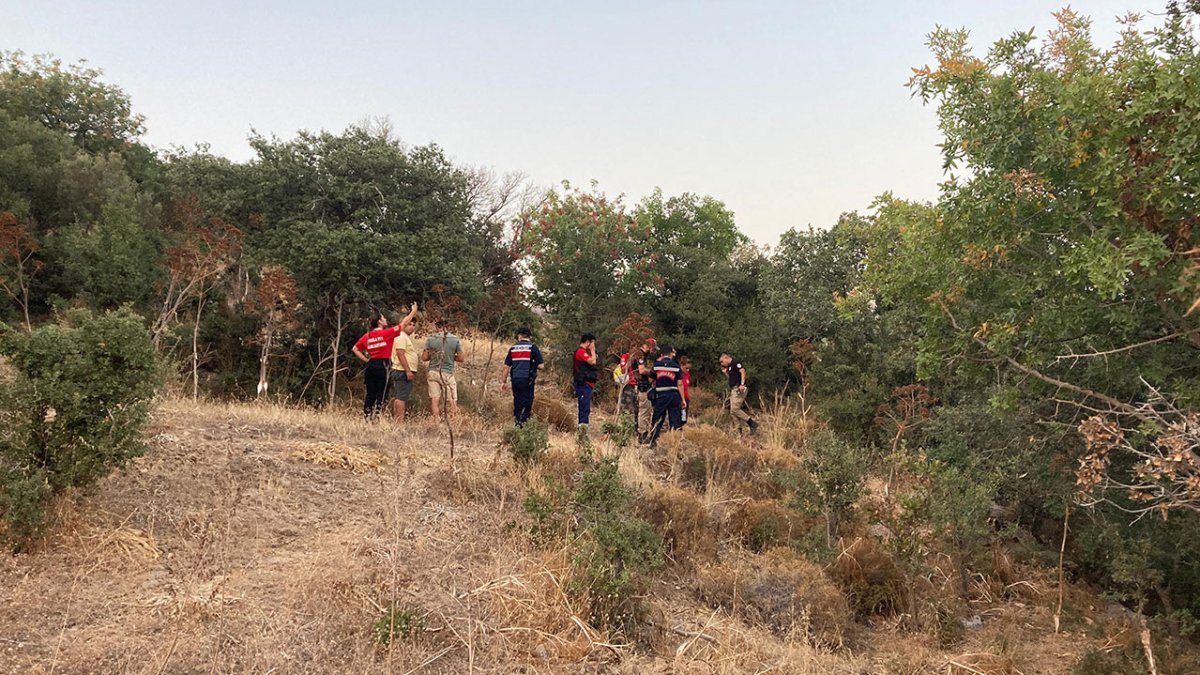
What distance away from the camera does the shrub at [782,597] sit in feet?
17.5

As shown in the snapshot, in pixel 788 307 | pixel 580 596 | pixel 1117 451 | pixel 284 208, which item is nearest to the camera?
pixel 580 596

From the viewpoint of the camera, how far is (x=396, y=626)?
383cm

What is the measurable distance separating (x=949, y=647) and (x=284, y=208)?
40.6 feet

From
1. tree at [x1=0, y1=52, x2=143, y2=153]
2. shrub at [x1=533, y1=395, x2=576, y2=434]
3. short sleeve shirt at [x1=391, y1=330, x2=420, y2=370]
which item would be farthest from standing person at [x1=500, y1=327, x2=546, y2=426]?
tree at [x1=0, y1=52, x2=143, y2=153]

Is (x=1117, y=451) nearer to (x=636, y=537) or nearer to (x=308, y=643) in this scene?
(x=636, y=537)

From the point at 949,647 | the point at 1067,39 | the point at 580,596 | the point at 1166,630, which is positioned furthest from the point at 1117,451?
the point at 580,596

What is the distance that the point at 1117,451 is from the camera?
22.4ft

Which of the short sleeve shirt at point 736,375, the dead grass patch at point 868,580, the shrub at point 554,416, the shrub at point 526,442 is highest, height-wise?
the short sleeve shirt at point 736,375

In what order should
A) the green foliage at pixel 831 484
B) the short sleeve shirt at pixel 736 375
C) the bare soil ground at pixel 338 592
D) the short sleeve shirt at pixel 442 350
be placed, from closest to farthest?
the bare soil ground at pixel 338 592 → the green foliage at pixel 831 484 → the short sleeve shirt at pixel 442 350 → the short sleeve shirt at pixel 736 375

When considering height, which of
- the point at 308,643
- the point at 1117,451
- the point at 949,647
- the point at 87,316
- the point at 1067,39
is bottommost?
the point at 949,647

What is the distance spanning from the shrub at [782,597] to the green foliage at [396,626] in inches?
97.6

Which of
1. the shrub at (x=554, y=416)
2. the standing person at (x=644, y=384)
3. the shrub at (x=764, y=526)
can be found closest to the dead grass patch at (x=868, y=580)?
the shrub at (x=764, y=526)

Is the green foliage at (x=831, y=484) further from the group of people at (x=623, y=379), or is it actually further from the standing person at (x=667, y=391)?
the standing person at (x=667, y=391)

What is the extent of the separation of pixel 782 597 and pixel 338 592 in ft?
10.6
